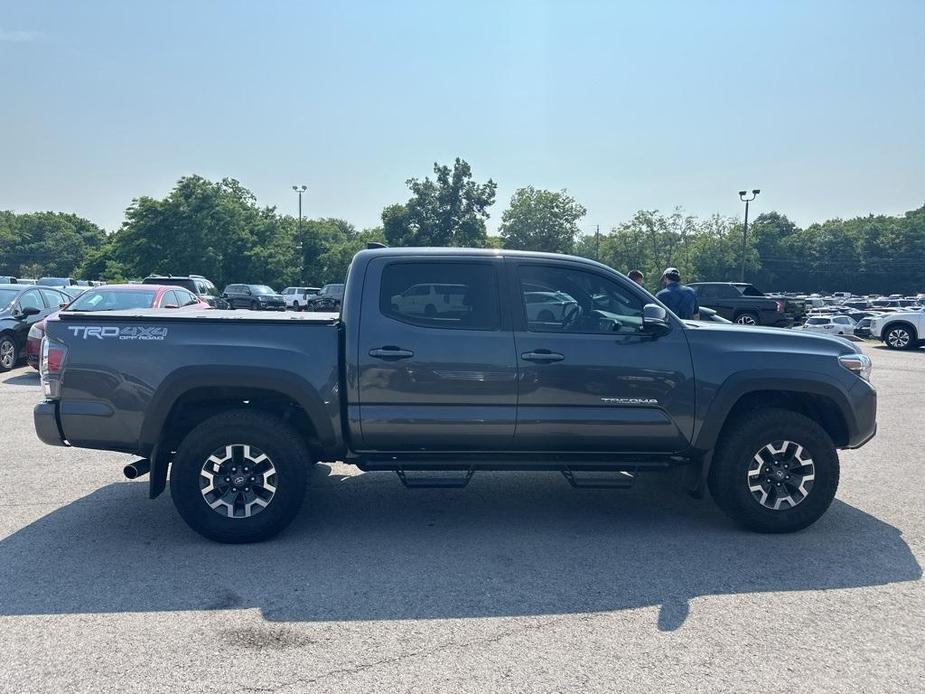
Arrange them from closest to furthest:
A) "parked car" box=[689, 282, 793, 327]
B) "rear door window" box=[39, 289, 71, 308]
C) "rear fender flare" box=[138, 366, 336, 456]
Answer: "rear fender flare" box=[138, 366, 336, 456] < "rear door window" box=[39, 289, 71, 308] < "parked car" box=[689, 282, 793, 327]

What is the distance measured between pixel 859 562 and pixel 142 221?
45903mm

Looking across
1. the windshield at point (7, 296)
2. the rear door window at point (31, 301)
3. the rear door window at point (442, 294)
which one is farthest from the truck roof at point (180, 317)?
the windshield at point (7, 296)

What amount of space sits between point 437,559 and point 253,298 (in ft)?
97.6

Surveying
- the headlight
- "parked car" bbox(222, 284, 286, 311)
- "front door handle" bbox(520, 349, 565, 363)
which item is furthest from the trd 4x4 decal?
"parked car" bbox(222, 284, 286, 311)

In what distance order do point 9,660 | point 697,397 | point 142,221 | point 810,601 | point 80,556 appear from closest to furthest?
point 9,660
point 810,601
point 80,556
point 697,397
point 142,221

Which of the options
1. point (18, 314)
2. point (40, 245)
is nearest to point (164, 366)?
point (18, 314)

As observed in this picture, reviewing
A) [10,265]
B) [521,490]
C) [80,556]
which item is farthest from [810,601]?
[10,265]

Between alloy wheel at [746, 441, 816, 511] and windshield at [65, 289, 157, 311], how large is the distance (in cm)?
1031

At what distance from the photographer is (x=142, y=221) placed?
43.1 meters

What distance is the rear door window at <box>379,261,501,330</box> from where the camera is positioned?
4.80 m

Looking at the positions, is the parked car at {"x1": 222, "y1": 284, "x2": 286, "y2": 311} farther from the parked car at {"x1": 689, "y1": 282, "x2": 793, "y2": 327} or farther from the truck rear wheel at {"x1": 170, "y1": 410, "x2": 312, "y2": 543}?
the truck rear wheel at {"x1": 170, "y1": 410, "x2": 312, "y2": 543}

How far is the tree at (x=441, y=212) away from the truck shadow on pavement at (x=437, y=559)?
2109 inches

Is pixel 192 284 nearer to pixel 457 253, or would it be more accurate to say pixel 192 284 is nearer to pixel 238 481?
pixel 238 481

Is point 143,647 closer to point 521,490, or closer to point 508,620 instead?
point 508,620
